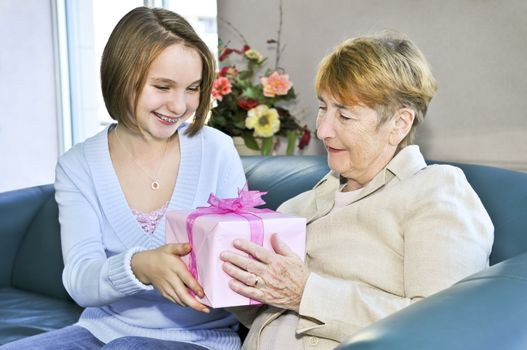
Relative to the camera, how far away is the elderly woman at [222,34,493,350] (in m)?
1.27

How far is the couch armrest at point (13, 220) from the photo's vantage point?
2.46m

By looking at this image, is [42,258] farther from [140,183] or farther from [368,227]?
[368,227]

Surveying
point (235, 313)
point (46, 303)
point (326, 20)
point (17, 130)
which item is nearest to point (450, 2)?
point (326, 20)

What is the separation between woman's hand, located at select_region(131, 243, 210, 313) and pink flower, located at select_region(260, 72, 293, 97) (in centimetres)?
126

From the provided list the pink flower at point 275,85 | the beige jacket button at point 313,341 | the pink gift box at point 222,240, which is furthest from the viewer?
the pink flower at point 275,85

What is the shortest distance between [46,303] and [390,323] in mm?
1654

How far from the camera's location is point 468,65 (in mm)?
2133

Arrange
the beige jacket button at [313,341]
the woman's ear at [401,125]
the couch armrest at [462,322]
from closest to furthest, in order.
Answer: the couch armrest at [462,322] → the beige jacket button at [313,341] → the woman's ear at [401,125]

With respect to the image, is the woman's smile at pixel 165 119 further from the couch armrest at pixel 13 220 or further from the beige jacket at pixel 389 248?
the couch armrest at pixel 13 220

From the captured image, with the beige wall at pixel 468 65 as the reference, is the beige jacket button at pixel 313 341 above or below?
below

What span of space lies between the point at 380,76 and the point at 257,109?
1.16 m

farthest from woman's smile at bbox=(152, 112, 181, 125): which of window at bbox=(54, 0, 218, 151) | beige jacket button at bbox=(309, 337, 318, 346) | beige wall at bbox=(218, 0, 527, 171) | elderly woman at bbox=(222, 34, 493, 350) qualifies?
window at bbox=(54, 0, 218, 151)

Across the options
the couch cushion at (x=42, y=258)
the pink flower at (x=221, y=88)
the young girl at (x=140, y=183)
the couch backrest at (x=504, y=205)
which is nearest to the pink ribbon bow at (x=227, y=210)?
the young girl at (x=140, y=183)

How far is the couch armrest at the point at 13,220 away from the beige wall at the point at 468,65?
1.21 m
